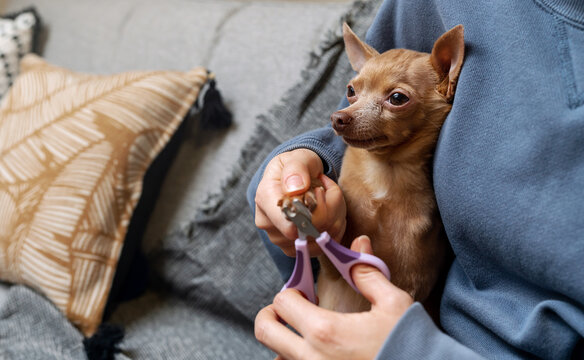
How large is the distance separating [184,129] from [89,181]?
0.27m

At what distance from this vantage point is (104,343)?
1022mm

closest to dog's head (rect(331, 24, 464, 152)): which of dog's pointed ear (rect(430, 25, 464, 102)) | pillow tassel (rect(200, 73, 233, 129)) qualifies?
dog's pointed ear (rect(430, 25, 464, 102))

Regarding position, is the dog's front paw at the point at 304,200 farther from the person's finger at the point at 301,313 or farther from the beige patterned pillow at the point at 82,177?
Answer: the beige patterned pillow at the point at 82,177

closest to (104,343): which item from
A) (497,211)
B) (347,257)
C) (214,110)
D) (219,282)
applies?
(219,282)

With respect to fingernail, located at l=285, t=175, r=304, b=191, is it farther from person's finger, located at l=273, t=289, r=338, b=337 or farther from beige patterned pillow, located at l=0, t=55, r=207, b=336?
beige patterned pillow, located at l=0, t=55, r=207, b=336

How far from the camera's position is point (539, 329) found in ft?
1.83

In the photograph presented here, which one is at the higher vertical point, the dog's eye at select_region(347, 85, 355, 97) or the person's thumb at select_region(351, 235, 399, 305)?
the dog's eye at select_region(347, 85, 355, 97)

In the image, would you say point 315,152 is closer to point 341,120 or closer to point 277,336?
point 341,120

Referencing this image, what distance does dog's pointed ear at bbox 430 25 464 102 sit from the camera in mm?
620

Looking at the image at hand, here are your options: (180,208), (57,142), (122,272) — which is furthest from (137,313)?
(57,142)

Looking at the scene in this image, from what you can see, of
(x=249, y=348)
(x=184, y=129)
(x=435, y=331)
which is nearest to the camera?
(x=435, y=331)

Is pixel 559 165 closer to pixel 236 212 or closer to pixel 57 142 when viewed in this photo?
pixel 236 212

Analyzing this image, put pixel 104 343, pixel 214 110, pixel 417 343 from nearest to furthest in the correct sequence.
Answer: pixel 417 343 → pixel 104 343 → pixel 214 110

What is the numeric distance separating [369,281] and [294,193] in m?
0.13
